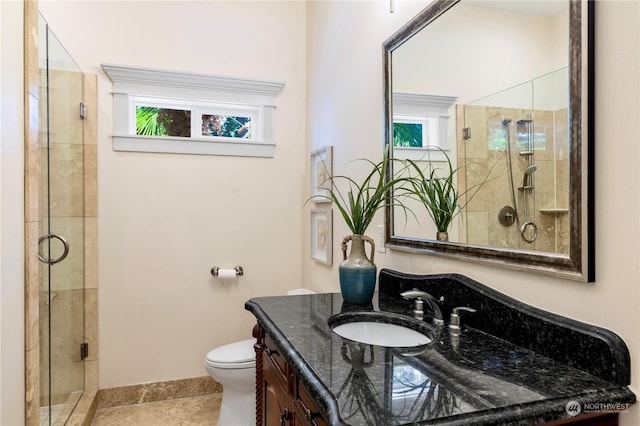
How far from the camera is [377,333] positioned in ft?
4.67

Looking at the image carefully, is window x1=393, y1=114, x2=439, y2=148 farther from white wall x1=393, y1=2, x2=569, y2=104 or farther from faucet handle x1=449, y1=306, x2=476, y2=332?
faucet handle x1=449, y1=306, x2=476, y2=332

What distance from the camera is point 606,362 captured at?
2.79 ft

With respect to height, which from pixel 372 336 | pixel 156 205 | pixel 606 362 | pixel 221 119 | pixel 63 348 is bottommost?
pixel 63 348

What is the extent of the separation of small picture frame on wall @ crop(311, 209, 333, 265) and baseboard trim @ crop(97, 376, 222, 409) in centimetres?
116

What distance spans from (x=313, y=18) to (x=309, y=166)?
105 centimetres

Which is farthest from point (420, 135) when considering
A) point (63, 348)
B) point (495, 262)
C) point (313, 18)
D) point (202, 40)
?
point (63, 348)

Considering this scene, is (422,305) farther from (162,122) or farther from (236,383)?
(162,122)

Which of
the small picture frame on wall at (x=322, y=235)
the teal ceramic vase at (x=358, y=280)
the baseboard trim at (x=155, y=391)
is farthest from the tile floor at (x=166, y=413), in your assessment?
the teal ceramic vase at (x=358, y=280)

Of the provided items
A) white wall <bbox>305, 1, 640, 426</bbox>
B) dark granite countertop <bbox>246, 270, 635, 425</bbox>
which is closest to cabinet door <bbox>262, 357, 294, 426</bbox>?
Answer: dark granite countertop <bbox>246, 270, 635, 425</bbox>

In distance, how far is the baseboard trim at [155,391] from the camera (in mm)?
2605

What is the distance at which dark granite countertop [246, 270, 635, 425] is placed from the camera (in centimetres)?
74

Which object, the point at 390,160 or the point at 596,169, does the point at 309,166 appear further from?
the point at 596,169

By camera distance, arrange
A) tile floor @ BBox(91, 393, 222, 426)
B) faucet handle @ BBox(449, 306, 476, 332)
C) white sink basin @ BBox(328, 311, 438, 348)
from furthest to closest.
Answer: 1. tile floor @ BBox(91, 393, 222, 426)
2. white sink basin @ BBox(328, 311, 438, 348)
3. faucet handle @ BBox(449, 306, 476, 332)

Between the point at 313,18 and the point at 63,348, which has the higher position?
the point at 313,18
